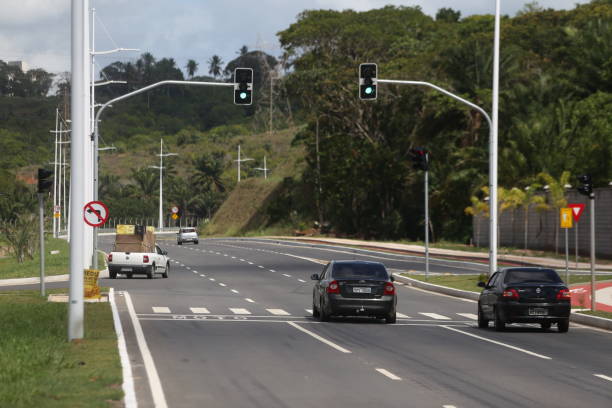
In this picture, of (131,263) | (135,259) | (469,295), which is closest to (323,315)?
(469,295)

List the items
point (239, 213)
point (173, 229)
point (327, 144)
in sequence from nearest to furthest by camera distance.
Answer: point (327, 144), point (239, 213), point (173, 229)

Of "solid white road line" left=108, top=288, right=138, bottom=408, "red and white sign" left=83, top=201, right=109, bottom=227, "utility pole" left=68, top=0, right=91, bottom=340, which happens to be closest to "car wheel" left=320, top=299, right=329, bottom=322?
"solid white road line" left=108, top=288, right=138, bottom=408

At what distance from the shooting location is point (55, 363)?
15.7 metres

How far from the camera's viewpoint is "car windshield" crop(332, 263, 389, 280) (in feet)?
91.0

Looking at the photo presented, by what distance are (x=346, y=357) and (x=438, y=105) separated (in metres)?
67.7

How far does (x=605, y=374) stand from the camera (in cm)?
1691

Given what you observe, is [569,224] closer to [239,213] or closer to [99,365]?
[99,365]

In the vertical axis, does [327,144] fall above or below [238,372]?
above

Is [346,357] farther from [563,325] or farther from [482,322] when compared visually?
[482,322]

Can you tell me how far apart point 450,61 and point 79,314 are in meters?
66.5

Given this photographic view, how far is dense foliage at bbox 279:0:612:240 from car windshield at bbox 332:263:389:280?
42965 mm

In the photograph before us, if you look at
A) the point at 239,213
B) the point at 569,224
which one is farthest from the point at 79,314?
the point at 239,213

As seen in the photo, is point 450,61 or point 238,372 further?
point 450,61

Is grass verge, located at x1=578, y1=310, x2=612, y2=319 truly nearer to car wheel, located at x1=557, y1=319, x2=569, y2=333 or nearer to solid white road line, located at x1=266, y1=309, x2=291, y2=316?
car wheel, located at x1=557, y1=319, x2=569, y2=333
